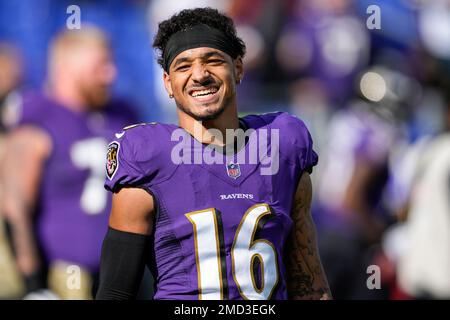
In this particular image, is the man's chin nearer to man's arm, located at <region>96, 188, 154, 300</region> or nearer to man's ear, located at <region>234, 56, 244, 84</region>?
man's ear, located at <region>234, 56, 244, 84</region>

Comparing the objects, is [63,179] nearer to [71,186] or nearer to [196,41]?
[71,186]

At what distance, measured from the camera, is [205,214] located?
317 cm

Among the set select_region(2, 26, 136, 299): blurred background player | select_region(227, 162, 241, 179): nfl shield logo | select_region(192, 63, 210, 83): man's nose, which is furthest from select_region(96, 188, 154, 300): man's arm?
select_region(2, 26, 136, 299): blurred background player

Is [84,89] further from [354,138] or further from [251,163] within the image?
[251,163]

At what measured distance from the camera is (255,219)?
320 cm

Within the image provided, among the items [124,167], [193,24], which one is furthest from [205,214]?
[193,24]

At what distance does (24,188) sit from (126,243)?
3.14m

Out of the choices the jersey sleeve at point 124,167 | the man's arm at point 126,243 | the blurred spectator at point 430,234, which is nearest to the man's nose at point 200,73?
the jersey sleeve at point 124,167

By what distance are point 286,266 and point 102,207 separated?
288 cm

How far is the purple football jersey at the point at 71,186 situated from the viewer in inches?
240

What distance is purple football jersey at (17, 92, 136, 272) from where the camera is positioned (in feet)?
20.0

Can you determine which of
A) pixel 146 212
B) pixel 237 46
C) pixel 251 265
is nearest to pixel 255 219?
pixel 251 265

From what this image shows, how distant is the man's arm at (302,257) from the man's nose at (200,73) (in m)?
0.50

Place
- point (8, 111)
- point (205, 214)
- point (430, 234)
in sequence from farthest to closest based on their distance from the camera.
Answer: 1. point (8, 111)
2. point (430, 234)
3. point (205, 214)
